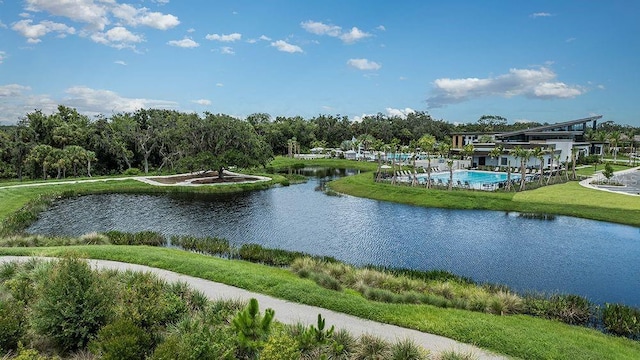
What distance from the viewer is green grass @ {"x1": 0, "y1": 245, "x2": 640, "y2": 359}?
1002 cm

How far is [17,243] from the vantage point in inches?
810

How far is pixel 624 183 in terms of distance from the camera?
137 ft

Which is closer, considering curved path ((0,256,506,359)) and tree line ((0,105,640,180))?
curved path ((0,256,506,359))

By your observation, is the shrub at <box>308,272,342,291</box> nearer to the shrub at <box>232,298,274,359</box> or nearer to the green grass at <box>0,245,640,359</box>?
the green grass at <box>0,245,640,359</box>

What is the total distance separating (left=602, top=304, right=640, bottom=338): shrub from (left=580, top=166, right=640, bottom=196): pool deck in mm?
27330

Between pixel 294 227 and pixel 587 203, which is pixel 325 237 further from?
pixel 587 203

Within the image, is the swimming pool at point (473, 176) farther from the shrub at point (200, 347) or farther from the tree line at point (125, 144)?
the shrub at point (200, 347)

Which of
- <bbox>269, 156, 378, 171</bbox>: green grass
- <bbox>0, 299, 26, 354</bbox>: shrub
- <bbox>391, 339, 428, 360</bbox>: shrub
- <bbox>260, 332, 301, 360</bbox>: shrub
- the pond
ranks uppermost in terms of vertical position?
<bbox>269, 156, 378, 171</bbox>: green grass

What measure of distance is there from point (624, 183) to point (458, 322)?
41.3m

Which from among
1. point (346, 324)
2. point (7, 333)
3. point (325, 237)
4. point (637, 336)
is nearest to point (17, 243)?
point (7, 333)

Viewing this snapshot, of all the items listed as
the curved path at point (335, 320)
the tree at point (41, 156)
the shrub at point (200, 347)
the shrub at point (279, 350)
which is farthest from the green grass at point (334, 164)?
the shrub at point (279, 350)

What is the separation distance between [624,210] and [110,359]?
33.8m

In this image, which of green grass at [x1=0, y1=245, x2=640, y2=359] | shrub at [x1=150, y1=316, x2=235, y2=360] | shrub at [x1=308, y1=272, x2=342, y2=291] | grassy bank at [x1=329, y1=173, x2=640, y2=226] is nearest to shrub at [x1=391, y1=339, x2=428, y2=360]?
green grass at [x1=0, y1=245, x2=640, y2=359]

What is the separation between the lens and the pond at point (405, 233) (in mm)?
18484
